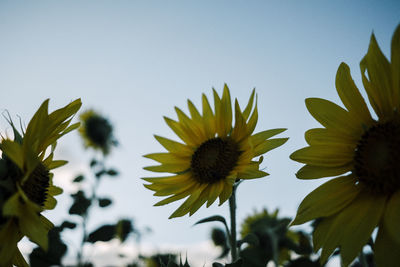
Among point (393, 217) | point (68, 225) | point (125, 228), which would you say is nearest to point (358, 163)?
point (393, 217)

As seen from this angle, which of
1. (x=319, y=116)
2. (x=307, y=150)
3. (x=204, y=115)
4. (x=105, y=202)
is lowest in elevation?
(x=105, y=202)

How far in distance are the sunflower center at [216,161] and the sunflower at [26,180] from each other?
0.65m

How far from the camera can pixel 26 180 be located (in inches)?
38.3

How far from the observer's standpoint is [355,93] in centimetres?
107

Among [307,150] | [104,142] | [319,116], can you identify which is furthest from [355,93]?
Answer: [104,142]

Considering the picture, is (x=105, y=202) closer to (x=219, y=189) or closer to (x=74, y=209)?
(x=74, y=209)

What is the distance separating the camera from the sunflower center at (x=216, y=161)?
1548 mm

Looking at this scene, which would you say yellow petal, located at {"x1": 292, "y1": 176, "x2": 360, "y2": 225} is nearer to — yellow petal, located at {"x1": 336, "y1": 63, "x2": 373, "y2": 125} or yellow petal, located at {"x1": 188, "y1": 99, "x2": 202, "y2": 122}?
yellow petal, located at {"x1": 336, "y1": 63, "x2": 373, "y2": 125}

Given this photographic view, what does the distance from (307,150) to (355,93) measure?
0.76 ft

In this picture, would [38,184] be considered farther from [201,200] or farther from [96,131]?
[96,131]

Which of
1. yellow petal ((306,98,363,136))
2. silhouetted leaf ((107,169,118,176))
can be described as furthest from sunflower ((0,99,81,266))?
silhouetted leaf ((107,169,118,176))

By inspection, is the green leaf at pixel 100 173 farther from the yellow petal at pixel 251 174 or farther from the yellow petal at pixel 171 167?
the yellow petal at pixel 251 174

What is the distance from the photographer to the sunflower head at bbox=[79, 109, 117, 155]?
5.08 meters

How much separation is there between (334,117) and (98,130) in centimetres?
447
